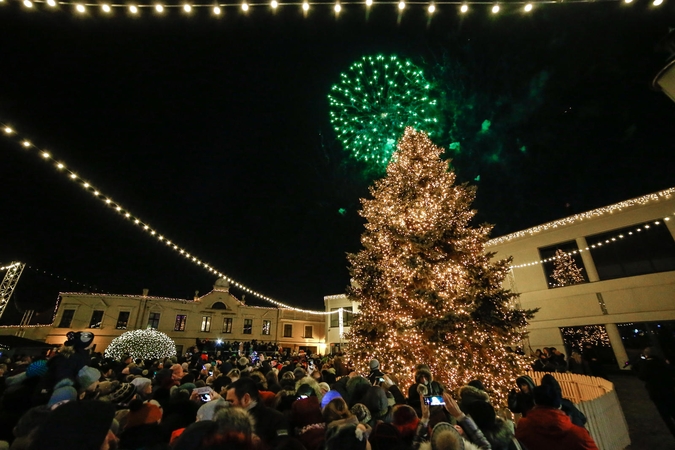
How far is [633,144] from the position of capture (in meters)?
14.1

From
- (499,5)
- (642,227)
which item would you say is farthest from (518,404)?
(642,227)

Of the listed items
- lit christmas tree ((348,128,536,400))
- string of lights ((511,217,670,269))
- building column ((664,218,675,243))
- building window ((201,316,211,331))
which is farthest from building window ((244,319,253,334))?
building column ((664,218,675,243))

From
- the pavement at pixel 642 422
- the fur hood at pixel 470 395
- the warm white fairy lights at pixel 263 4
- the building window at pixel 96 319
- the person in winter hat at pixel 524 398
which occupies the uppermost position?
the warm white fairy lights at pixel 263 4

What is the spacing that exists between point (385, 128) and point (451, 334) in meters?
8.97

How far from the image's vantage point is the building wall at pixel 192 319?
2772cm

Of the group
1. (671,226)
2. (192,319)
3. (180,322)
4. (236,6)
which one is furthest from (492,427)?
(180,322)

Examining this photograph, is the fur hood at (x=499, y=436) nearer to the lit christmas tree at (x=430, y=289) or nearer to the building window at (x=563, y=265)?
the lit christmas tree at (x=430, y=289)

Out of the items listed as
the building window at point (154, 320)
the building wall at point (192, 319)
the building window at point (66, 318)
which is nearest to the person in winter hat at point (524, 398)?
the building wall at point (192, 319)

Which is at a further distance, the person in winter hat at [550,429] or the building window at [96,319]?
the building window at [96,319]

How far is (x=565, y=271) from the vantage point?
16.0 meters

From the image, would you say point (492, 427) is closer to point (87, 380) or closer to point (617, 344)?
point (87, 380)

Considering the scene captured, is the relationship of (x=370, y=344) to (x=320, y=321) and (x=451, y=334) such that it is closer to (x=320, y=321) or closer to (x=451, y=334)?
(x=451, y=334)

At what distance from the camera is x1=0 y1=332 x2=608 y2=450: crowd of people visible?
63.7 inches

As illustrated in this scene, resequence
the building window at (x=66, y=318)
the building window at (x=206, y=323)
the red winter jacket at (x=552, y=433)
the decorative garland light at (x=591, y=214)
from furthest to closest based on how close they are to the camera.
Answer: the building window at (x=206, y=323) < the building window at (x=66, y=318) < the decorative garland light at (x=591, y=214) < the red winter jacket at (x=552, y=433)
